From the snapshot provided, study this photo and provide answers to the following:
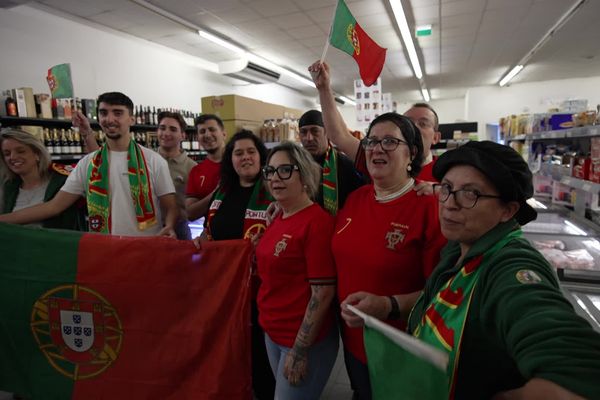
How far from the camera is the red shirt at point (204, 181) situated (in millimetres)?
2777

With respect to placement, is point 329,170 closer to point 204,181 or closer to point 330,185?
point 330,185

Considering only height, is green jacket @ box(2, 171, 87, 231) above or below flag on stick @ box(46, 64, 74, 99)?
below

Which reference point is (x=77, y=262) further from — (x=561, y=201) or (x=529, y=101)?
(x=529, y=101)

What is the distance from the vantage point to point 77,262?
71.5 inches

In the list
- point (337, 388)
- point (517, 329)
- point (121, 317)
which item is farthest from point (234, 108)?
point (517, 329)

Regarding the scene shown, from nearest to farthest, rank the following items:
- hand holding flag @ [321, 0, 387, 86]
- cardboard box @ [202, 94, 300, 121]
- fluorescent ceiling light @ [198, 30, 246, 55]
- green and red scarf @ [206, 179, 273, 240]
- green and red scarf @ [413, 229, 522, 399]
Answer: green and red scarf @ [413, 229, 522, 399] → hand holding flag @ [321, 0, 387, 86] → green and red scarf @ [206, 179, 273, 240] → cardboard box @ [202, 94, 300, 121] → fluorescent ceiling light @ [198, 30, 246, 55]

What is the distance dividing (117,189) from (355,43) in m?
1.80

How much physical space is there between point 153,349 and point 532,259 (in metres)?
1.70

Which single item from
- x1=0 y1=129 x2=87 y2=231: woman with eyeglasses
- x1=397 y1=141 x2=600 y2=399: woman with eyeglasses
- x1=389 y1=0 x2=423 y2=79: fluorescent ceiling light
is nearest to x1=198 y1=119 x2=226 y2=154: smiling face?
x1=0 y1=129 x2=87 y2=231: woman with eyeglasses

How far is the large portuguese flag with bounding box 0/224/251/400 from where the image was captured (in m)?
1.70

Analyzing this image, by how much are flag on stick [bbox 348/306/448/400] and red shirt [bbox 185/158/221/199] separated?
2.09 metres

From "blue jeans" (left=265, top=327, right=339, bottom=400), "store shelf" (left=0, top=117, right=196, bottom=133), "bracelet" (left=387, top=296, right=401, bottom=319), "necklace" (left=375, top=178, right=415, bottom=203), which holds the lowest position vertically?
"blue jeans" (left=265, top=327, right=339, bottom=400)

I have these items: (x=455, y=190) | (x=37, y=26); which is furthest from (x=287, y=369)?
(x=37, y=26)

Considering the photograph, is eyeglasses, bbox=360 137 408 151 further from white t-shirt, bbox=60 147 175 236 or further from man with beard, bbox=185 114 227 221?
white t-shirt, bbox=60 147 175 236
